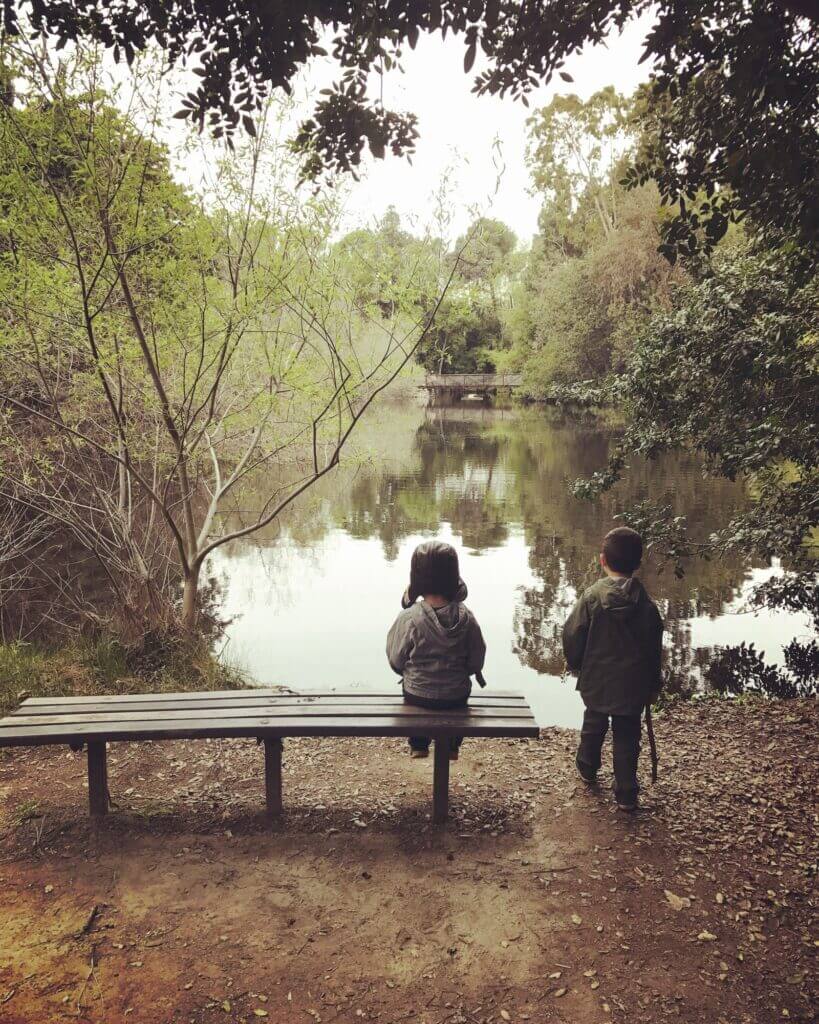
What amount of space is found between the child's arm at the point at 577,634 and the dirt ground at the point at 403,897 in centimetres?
85

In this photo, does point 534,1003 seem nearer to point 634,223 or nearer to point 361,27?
point 361,27

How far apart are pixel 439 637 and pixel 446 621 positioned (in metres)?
0.09

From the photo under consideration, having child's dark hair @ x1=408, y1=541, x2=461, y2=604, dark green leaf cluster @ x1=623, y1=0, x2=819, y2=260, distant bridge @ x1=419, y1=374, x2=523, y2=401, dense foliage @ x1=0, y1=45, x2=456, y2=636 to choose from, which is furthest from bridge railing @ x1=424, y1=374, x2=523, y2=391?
child's dark hair @ x1=408, y1=541, x2=461, y2=604

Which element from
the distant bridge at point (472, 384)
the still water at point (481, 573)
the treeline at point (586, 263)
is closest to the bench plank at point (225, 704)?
the still water at point (481, 573)

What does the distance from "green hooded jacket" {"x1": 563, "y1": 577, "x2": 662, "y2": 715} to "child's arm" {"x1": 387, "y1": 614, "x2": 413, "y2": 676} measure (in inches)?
33.6

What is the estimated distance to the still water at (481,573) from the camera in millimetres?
8211

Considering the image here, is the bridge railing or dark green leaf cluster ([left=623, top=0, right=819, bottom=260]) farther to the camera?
the bridge railing

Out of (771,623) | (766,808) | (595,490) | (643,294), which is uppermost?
(643,294)

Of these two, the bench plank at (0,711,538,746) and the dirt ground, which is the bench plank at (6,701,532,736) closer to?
the bench plank at (0,711,538,746)

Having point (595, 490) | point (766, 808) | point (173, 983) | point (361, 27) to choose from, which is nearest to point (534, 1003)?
point (173, 983)

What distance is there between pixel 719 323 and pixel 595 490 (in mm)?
1841

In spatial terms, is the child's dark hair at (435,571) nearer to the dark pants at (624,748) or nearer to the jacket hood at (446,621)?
the jacket hood at (446,621)

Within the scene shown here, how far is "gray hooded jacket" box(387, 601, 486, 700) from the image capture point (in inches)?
137

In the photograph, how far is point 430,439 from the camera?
31766 mm
